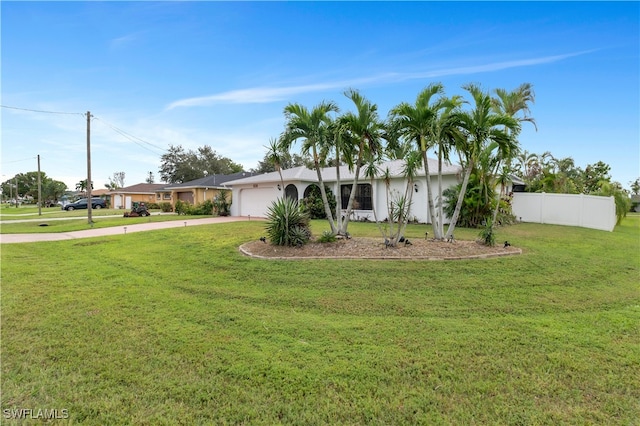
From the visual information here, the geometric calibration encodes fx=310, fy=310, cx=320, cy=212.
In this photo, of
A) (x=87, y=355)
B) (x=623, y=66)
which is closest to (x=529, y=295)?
(x=87, y=355)

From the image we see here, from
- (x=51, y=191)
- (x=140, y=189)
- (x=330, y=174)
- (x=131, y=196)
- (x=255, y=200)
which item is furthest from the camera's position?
(x=51, y=191)

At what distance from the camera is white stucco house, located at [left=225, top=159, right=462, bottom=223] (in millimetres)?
16547

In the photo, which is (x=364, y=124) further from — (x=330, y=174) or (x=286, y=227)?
(x=330, y=174)

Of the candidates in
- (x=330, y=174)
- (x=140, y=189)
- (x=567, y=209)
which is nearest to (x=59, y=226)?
(x=330, y=174)

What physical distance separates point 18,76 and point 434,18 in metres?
16.6

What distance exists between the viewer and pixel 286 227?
9.20m

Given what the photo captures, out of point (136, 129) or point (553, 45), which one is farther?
point (136, 129)

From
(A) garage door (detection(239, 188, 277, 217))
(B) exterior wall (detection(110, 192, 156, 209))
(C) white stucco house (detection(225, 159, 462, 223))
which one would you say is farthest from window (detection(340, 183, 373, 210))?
(B) exterior wall (detection(110, 192, 156, 209))

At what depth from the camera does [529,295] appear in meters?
5.60

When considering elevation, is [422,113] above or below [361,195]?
above

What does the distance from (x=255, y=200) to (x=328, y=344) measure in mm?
19931

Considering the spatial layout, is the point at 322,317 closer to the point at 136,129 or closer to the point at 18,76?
the point at 18,76

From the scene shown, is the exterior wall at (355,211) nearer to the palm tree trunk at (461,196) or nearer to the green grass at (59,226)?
the palm tree trunk at (461,196)

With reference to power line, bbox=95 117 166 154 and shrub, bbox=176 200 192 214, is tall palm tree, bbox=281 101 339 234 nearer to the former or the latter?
power line, bbox=95 117 166 154
